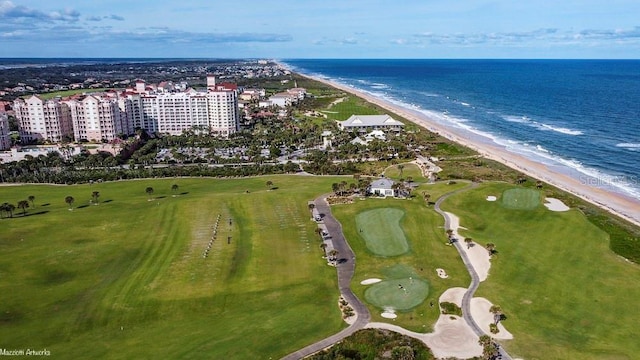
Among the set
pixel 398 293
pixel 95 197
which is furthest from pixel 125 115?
pixel 398 293

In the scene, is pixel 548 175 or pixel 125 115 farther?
pixel 125 115

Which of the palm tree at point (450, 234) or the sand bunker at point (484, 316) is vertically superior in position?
the palm tree at point (450, 234)

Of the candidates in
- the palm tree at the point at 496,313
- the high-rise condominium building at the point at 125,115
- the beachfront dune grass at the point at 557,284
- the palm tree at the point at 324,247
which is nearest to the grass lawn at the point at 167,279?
the palm tree at the point at 324,247

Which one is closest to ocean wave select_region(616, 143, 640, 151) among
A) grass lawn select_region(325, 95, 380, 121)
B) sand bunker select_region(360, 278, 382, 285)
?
grass lawn select_region(325, 95, 380, 121)

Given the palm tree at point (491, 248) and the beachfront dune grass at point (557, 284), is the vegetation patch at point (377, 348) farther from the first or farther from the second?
the palm tree at point (491, 248)

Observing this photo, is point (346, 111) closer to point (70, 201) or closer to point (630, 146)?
point (630, 146)

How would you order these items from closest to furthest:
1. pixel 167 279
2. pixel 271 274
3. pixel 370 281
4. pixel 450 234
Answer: pixel 370 281
pixel 167 279
pixel 271 274
pixel 450 234

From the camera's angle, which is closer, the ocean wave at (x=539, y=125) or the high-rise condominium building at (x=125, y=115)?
the high-rise condominium building at (x=125, y=115)
